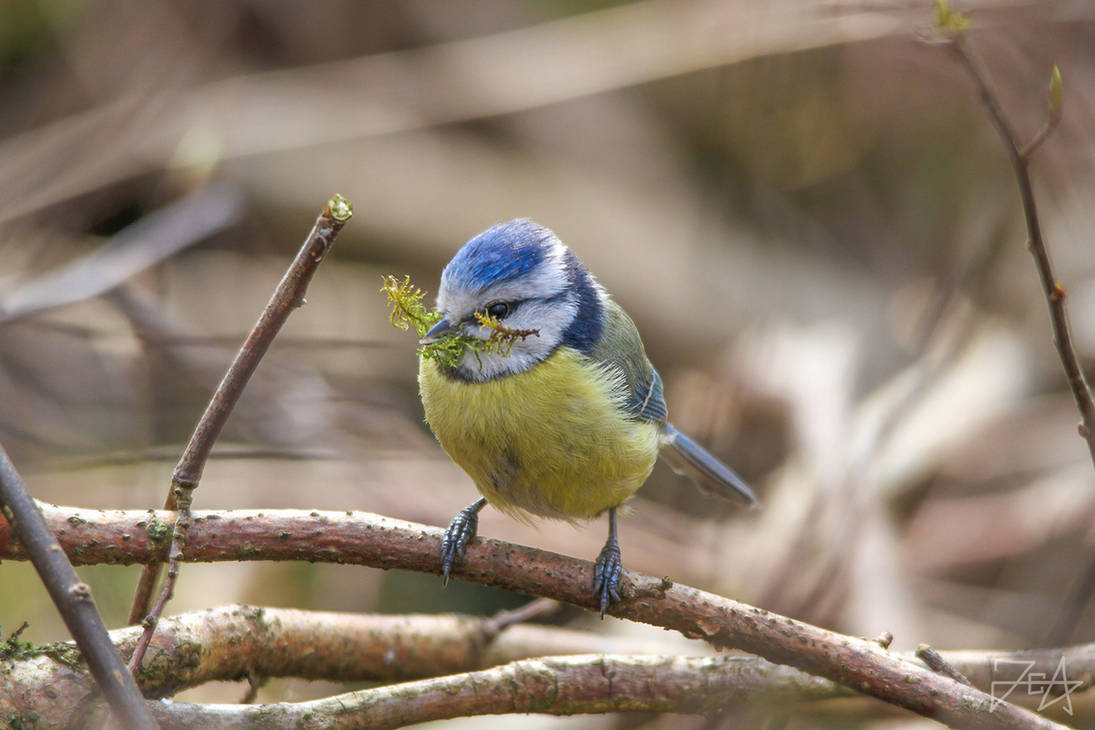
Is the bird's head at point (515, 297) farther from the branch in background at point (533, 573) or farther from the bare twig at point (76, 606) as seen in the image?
the bare twig at point (76, 606)

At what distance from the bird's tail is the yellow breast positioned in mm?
610

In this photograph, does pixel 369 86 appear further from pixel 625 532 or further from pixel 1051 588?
pixel 1051 588

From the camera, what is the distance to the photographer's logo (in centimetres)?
195

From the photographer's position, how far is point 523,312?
2418mm

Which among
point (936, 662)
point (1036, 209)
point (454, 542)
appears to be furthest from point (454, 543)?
point (1036, 209)

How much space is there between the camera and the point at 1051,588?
12.1ft

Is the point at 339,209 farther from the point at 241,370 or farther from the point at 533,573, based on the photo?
the point at 533,573

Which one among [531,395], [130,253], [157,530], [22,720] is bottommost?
[22,720]

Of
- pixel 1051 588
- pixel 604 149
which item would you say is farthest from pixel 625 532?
pixel 604 149

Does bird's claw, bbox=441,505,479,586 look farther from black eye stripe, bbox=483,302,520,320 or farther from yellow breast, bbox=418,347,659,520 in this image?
black eye stripe, bbox=483,302,520,320

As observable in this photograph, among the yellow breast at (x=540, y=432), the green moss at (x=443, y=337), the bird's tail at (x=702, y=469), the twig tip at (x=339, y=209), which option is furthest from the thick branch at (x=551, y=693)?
the bird's tail at (x=702, y=469)

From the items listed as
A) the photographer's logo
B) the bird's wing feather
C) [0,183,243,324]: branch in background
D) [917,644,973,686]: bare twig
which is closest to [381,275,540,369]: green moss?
the bird's wing feather

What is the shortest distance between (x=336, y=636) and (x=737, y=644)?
0.90 metres

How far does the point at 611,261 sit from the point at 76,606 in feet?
16.0
